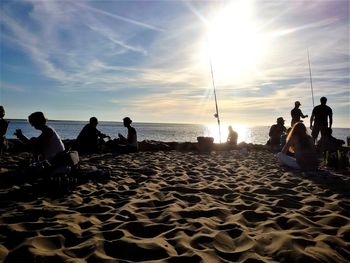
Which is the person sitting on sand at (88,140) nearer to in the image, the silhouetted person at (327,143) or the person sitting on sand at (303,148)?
the person sitting on sand at (303,148)

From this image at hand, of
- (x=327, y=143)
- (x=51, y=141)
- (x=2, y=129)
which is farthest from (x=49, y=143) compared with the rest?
(x=327, y=143)

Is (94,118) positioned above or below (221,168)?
above

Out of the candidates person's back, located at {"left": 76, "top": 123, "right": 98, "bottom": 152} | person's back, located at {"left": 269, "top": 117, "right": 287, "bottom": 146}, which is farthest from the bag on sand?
person's back, located at {"left": 76, "top": 123, "right": 98, "bottom": 152}

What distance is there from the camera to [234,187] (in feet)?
21.1

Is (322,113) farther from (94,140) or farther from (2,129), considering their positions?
(2,129)

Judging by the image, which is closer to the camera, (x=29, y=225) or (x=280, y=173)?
(x=29, y=225)

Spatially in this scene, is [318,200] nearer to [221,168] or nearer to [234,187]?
[234,187]

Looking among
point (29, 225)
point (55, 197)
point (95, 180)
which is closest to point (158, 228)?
point (29, 225)

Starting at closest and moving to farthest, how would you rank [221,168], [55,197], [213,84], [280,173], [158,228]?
[158,228] → [55,197] → [280,173] → [221,168] → [213,84]

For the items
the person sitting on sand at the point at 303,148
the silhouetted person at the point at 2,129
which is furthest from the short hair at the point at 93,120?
the person sitting on sand at the point at 303,148

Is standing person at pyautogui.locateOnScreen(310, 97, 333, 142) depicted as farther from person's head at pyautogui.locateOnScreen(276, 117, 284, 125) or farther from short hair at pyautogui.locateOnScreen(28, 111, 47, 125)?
short hair at pyautogui.locateOnScreen(28, 111, 47, 125)

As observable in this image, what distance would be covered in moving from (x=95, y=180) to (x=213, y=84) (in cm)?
1391

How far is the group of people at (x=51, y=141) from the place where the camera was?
654cm

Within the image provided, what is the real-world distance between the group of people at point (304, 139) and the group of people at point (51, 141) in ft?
19.1
